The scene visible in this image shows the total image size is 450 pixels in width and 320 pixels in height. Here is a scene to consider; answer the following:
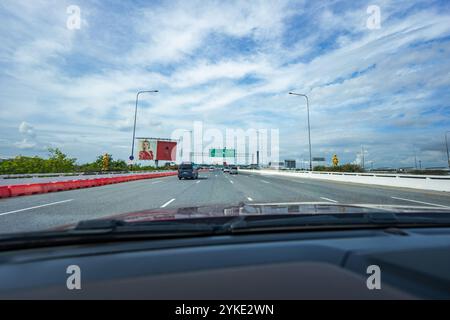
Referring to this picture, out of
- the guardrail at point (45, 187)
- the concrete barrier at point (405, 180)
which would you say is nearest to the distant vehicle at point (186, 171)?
the guardrail at point (45, 187)

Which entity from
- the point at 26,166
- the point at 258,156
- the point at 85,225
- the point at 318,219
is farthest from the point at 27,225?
the point at 258,156

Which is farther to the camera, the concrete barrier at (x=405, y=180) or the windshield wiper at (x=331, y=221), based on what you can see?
the concrete barrier at (x=405, y=180)

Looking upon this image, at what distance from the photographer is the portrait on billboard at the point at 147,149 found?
80.9 metres

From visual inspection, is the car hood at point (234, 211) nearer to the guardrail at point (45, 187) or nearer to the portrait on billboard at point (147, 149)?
the guardrail at point (45, 187)

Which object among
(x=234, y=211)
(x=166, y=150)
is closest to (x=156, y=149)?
(x=166, y=150)

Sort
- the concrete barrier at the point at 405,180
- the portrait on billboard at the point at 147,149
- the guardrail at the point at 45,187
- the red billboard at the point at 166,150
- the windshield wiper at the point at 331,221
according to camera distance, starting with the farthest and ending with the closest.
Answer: the red billboard at the point at 166,150, the portrait on billboard at the point at 147,149, the concrete barrier at the point at 405,180, the guardrail at the point at 45,187, the windshield wiper at the point at 331,221

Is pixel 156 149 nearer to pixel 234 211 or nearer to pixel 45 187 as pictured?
pixel 45 187

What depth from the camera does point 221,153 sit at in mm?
73562

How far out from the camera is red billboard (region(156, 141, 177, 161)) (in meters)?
83.1

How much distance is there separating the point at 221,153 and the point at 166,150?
64.7 ft

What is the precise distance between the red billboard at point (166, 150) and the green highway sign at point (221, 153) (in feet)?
56.0

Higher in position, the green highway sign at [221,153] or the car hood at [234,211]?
the green highway sign at [221,153]

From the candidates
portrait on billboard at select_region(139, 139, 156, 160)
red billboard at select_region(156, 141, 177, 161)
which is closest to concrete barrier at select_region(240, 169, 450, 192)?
portrait on billboard at select_region(139, 139, 156, 160)
